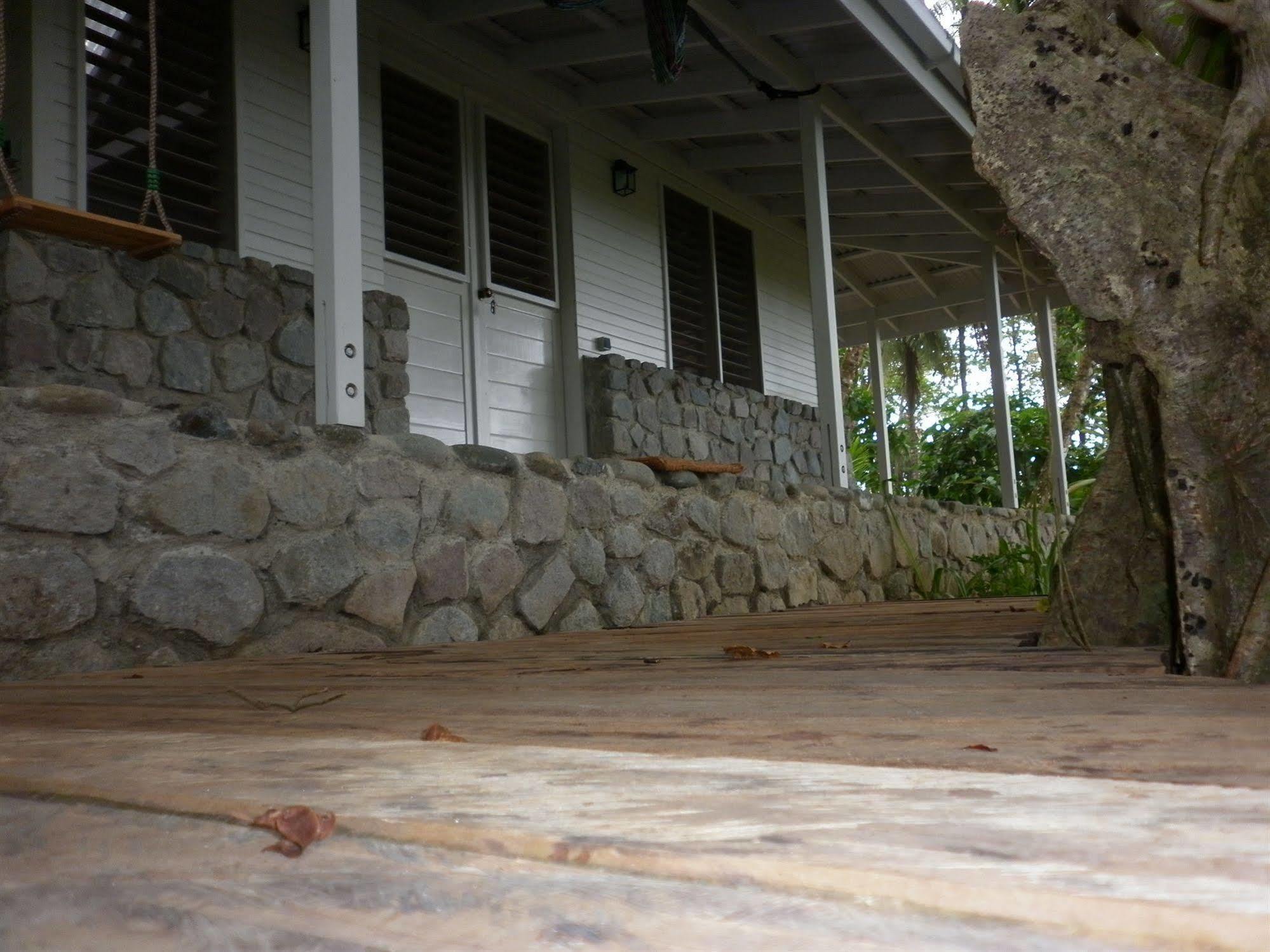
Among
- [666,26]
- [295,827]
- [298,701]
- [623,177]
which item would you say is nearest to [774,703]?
[298,701]

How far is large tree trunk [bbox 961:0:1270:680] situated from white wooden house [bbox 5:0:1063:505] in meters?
2.16

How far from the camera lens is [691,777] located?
0.94m

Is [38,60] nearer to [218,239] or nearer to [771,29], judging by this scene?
[218,239]

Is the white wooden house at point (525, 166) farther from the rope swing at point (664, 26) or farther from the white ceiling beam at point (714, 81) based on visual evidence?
the rope swing at point (664, 26)

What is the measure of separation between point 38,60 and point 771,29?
3.96 m

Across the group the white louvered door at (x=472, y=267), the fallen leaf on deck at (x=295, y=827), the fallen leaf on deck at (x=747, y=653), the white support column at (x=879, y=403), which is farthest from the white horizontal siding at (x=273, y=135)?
the white support column at (x=879, y=403)

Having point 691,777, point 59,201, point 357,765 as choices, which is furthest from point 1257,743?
point 59,201

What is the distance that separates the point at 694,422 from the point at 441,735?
23.2 ft

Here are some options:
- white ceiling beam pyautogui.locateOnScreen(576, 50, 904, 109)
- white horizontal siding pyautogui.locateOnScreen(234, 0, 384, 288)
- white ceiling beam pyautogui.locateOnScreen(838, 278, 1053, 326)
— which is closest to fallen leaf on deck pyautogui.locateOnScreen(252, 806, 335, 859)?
white horizontal siding pyautogui.locateOnScreen(234, 0, 384, 288)

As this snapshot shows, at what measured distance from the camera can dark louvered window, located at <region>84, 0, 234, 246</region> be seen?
16.3ft

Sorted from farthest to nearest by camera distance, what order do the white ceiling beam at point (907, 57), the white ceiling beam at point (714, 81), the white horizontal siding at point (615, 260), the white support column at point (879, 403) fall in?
1. the white support column at point (879, 403)
2. the white horizontal siding at point (615, 260)
3. the white ceiling beam at point (714, 81)
4. the white ceiling beam at point (907, 57)

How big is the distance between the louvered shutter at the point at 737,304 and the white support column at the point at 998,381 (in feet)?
6.94

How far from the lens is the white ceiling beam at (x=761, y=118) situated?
7547mm

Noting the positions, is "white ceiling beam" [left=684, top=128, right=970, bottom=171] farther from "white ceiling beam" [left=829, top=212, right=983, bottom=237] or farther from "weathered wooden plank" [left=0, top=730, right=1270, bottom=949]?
"weathered wooden plank" [left=0, top=730, right=1270, bottom=949]
